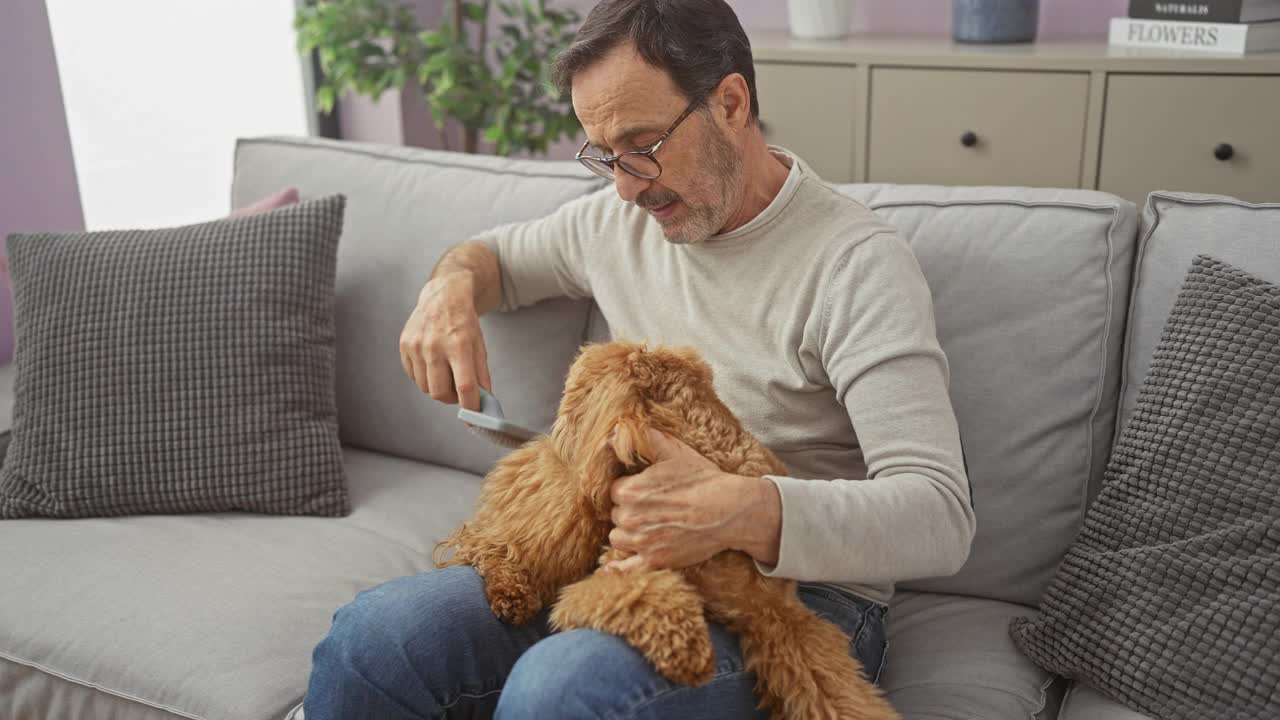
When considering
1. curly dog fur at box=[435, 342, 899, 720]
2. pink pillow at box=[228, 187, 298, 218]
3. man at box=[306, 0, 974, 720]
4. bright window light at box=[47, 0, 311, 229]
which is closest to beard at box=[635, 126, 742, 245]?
man at box=[306, 0, 974, 720]

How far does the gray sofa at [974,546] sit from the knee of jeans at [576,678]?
1.28ft

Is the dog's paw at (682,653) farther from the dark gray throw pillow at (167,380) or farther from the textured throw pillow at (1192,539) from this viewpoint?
the dark gray throw pillow at (167,380)

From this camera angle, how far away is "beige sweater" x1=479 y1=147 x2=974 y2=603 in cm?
108

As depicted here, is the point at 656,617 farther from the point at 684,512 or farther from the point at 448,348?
the point at 448,348

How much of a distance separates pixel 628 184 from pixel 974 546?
65cm

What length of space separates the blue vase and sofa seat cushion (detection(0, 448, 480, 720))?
176cm

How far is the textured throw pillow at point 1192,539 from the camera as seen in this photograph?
109 cm

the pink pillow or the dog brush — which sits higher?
the pink pillow

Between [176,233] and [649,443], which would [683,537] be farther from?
[176,233]

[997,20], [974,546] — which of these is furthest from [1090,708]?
[997,20]

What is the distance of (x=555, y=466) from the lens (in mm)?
1097

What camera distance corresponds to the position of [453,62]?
2895 millimetres

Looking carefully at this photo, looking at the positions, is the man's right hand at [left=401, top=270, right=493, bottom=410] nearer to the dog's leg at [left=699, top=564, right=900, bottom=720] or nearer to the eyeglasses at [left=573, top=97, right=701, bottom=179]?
the eyeglasses at [left=573, top=97, right=701, bottom=179]

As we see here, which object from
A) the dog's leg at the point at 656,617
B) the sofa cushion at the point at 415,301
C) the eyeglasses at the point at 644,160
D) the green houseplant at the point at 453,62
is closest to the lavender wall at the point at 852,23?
the green houseplant at the point at 453,62
